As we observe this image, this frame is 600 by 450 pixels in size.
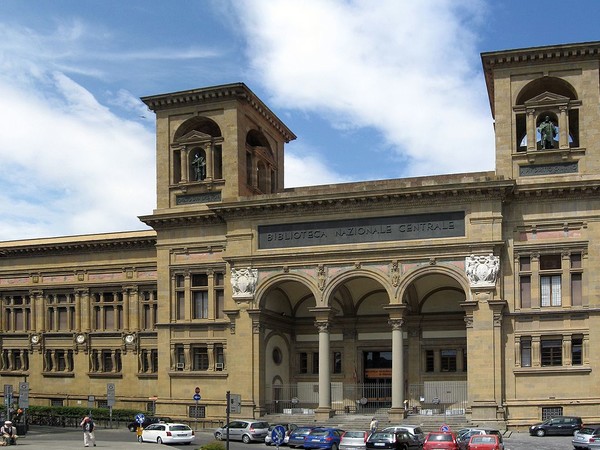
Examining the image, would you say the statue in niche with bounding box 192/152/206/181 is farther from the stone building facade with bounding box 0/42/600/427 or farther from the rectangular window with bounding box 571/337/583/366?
the rectangular window with bounding box 571/337/583/366

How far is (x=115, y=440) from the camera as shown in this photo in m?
51.3

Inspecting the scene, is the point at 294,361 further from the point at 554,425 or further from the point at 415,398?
the point at 554,425

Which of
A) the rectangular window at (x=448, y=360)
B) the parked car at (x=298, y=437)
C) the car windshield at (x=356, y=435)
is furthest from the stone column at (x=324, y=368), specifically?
the car windshield at (x=356, y=435)

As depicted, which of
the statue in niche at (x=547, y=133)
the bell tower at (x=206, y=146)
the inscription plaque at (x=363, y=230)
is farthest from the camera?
the bell tower at (x=206, y=146)

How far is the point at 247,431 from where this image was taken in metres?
51.4

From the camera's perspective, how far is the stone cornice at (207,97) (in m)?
62.4

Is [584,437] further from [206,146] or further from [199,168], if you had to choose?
[199,168]


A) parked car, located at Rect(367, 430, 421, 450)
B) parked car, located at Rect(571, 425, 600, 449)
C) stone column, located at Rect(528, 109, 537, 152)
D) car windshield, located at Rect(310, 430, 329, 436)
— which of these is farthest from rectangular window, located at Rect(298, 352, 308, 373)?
parked car, located at Rect(571, 425, 600, 449)

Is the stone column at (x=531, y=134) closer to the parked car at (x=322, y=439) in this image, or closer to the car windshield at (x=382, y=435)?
the car windshield at (x=382, y=435)

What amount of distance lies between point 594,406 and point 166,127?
3272 cm

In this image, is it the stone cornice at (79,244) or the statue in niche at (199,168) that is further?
the stone cornice at (79,244)

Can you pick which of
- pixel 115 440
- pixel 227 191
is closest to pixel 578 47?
pixel 227 191

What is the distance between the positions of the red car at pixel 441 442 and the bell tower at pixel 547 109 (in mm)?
18485

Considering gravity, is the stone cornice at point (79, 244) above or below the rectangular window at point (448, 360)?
above
